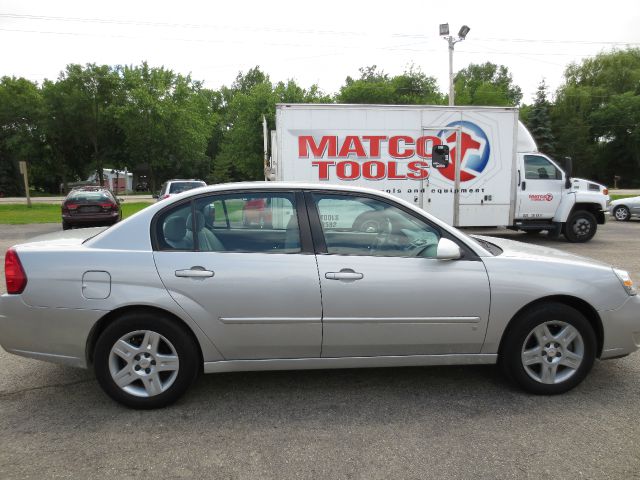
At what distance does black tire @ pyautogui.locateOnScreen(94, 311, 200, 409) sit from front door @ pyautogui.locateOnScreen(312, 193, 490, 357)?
97cm

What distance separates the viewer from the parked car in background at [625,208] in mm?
17953

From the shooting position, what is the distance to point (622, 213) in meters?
18.4

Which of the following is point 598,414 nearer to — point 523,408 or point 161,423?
point 523,408

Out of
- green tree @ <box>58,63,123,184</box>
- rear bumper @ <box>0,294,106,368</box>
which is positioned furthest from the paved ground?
green tree @ <box>58,63,123,184</box>

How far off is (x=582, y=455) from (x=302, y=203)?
92.2 inches

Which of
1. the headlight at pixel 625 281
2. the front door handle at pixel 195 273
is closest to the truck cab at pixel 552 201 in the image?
the headlight at pixel 625 281

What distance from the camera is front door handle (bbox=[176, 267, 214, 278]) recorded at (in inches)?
126

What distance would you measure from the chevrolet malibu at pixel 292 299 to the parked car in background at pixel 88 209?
13.5 metres

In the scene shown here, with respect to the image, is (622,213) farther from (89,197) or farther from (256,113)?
(256,113)

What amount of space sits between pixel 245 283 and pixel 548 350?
2238 millimetres

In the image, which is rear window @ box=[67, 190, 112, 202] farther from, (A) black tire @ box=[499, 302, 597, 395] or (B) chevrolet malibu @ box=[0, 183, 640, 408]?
(A) black tire @ box=[499, 302, 597, 395]

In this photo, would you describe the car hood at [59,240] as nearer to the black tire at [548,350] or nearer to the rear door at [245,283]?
the rear door at [245,283]

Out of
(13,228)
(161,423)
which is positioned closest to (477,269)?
(161,423)

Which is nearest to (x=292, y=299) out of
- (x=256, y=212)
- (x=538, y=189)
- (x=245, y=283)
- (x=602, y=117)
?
(x=245, y=283)
